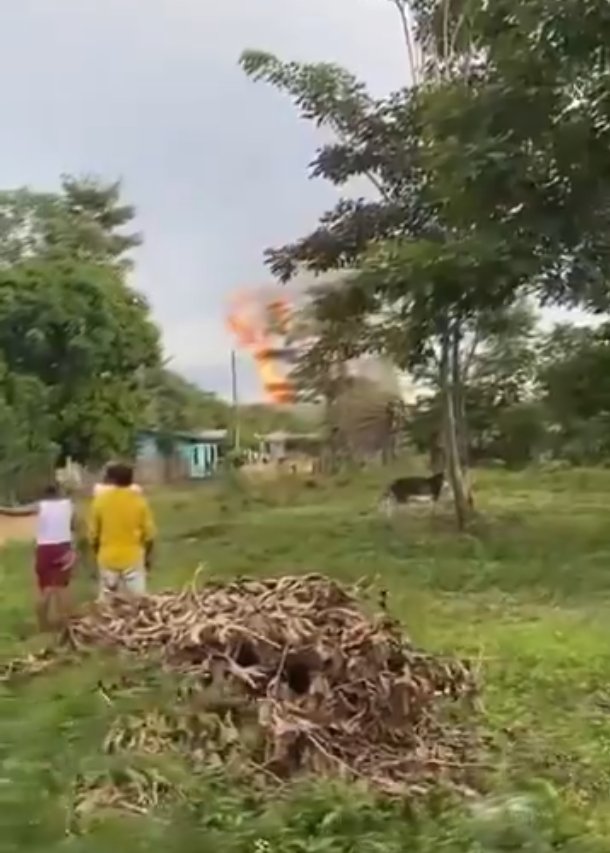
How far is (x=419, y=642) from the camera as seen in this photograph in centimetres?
665

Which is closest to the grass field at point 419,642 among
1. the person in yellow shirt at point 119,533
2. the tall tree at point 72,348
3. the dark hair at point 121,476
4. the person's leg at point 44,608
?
the person's leg at point 44,608

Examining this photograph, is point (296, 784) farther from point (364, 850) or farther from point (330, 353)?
point (330, 353)

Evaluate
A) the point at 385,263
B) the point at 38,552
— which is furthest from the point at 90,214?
the point at 38,552

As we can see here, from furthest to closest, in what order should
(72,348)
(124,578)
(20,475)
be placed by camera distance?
1. (72,348)
2. (20,475)
3. (124,578)

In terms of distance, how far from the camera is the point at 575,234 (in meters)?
10.5

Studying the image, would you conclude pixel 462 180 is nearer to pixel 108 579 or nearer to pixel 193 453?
pixel 108 579

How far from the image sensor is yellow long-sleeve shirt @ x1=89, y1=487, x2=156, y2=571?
6242mm

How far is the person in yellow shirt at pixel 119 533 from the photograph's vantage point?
624 centimetres

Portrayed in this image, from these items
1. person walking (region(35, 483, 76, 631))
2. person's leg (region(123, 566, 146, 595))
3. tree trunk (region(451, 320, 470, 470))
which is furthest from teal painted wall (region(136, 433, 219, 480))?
person's leg (region(123, 566, 146, 595))

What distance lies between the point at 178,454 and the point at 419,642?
12.2 meters

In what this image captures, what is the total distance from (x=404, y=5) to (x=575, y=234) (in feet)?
15.2

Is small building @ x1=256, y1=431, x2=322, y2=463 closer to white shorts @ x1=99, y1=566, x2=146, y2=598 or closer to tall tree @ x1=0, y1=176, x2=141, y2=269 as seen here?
tall tree @ x1=0, y1=176, x2=141, y2=269

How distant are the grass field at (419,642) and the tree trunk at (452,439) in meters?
0.24

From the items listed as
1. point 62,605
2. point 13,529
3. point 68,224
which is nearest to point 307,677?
point 62,605
